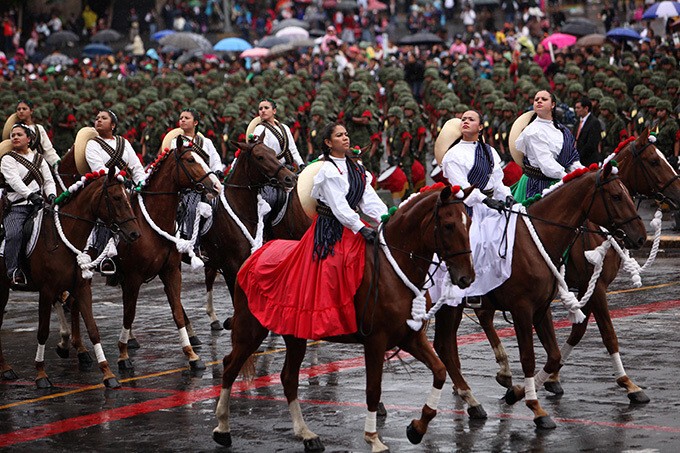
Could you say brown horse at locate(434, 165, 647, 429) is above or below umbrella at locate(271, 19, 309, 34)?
below

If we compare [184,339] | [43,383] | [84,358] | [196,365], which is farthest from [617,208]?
[84,358]

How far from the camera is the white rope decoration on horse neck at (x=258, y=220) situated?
16016 millimetres

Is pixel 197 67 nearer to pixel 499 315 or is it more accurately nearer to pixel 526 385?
pixel 499 315

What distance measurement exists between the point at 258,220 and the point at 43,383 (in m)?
3.48

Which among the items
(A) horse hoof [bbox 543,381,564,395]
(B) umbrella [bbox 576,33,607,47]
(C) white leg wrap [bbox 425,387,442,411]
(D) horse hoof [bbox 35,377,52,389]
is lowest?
(D) horse hoof [bbox 35,377,52,389]

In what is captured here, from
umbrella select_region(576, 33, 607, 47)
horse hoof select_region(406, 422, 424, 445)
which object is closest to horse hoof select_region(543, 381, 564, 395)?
horse hoof select_region(406, 422, 424, 445)

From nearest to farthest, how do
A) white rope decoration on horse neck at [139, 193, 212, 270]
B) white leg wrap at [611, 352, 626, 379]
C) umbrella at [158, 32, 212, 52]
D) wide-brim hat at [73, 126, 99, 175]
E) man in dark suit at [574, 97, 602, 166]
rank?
1. white leg wrap at [611, 352, 626, 379]
2. white rope decoration on horse neck at [139, 193, 212, 270]
3. wide-brim hat at [73, 126, 99, 175]
4. man in dark suit at [574, 97, 602, 166]
5. umbrella at [158, 32, 212, 52]

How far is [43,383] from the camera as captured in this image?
14.0m

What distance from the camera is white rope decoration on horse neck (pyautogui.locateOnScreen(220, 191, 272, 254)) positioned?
16016mm

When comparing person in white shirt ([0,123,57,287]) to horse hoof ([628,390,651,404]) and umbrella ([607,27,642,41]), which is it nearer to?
horse hoof ([628,390,651,404])

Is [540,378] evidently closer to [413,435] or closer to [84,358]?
[413,435]

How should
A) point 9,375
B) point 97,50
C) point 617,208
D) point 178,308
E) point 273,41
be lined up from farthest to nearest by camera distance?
1. point 97,50
2. point 273,41
3. point 178,308
4. point 9,375
5. point 617,208

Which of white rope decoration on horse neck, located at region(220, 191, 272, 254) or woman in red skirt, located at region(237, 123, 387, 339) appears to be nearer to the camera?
woman in red skirt, located at region(237, 123, 387, 339)

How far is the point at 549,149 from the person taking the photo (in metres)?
14.0
